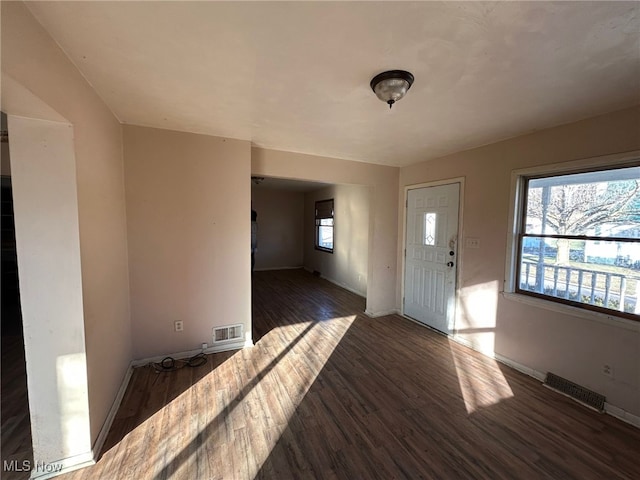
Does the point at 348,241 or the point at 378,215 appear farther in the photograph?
the point at 348,241

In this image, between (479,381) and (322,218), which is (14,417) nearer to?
(479,381)

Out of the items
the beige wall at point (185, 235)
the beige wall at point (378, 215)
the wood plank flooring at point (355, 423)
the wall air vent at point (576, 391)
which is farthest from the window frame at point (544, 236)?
the beige wall at point (185, 235)

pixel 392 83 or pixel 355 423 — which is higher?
pixel 392 83

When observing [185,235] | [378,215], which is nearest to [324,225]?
[378,215]

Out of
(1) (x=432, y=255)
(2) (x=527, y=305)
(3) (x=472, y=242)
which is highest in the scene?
(3) (x=472, y=242)

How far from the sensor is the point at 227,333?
3.00 m

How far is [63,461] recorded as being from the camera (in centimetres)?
155

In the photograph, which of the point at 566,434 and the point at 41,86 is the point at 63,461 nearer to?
the point at 41,86

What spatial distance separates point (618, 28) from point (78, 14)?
246cm

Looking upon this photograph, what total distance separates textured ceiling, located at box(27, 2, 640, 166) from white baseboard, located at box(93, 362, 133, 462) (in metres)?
2.32

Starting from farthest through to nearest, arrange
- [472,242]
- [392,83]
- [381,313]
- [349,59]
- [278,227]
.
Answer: [278,227] → [381,313] → [472,242] → [392,83] → [349,59]

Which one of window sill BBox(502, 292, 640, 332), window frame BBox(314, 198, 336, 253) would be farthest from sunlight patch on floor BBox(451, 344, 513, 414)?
window frame BBox(314, 198, 336, 253)

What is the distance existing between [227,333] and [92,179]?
200 centimetres

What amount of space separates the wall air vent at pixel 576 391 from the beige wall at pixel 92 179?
3662mm
